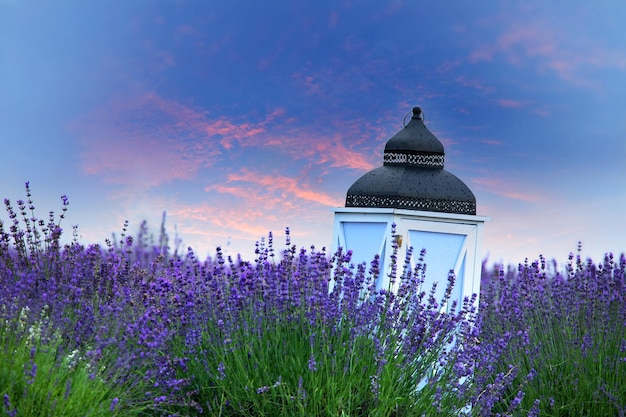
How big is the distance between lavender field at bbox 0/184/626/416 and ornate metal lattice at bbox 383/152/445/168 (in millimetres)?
1132

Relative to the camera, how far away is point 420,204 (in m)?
5.49

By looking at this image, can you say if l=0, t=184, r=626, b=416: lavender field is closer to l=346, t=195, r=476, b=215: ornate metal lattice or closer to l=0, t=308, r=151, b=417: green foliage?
l=0, t=308, r=151, b=417: green foliage

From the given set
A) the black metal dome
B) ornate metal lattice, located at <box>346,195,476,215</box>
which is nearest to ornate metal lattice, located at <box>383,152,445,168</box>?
the black metal dome

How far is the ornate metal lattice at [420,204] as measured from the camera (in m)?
5.48

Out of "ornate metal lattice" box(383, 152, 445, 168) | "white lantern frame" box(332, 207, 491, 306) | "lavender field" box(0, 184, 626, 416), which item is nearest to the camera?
"lavender field" box(0, 184, 626, 416)

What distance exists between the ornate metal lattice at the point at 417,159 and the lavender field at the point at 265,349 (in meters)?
1.13

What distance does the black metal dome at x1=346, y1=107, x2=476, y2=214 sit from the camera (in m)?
5.50

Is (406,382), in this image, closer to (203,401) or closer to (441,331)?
(441,331)

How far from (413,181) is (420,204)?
0.59ft

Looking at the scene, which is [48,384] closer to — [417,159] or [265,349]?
[265,349]

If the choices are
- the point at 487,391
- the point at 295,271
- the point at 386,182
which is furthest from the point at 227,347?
the point at 386,182

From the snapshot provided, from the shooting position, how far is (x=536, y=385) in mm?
4969

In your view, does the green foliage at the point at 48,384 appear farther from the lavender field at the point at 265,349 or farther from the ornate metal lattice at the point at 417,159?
the ornate metal lattice at the point at 417,159

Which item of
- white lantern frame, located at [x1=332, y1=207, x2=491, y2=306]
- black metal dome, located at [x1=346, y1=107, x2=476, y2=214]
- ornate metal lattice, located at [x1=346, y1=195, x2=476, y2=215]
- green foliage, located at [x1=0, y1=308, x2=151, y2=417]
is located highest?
black metal dome, located at [x1=346, y1=107, x2=476, y2=214]
